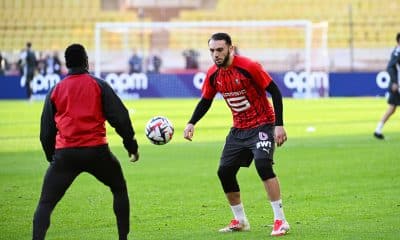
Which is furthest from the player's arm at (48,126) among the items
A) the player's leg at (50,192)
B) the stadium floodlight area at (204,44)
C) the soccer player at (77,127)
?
the stadium floodlight area at (204,44)

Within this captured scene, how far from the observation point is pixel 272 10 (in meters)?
51.2

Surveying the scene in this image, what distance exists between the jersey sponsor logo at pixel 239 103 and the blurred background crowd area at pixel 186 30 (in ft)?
112

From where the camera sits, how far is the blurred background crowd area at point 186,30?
46.8 m

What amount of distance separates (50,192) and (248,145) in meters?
2.42

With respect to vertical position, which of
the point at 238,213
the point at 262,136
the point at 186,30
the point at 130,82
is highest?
the point at 262,136

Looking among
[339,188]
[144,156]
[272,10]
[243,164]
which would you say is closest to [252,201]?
[339,188]

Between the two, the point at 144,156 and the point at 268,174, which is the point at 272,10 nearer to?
the point at 144,156

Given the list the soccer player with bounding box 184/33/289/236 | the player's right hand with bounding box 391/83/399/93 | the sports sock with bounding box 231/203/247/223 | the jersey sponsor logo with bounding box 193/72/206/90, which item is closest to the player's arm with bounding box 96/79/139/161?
the soccer player with bounding box 184/33/289/236

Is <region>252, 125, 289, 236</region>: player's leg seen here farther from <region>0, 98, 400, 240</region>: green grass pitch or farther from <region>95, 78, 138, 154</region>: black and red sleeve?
<region>95, 78, 138, 154</region>: black and red sleeve

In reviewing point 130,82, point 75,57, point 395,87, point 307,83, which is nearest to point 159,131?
point 75,57

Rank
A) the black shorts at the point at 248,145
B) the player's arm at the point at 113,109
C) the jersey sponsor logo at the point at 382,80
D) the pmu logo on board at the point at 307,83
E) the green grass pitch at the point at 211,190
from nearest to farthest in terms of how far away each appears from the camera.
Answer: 1. the player's arm at the point at 113,109
2. the black shorts at the point at 248,145
3. the green grass pitch at the point at 211,190
4. the jersey sponsor logo at the point at 382,80
5. the pmu logo on board at the point at 307,83

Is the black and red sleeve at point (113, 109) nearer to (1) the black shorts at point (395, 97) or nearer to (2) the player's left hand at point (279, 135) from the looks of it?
(2) the player's left hand at point (279, 135)

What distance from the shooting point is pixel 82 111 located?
849 centimetres

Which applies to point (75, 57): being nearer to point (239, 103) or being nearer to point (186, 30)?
point (239, 103)
